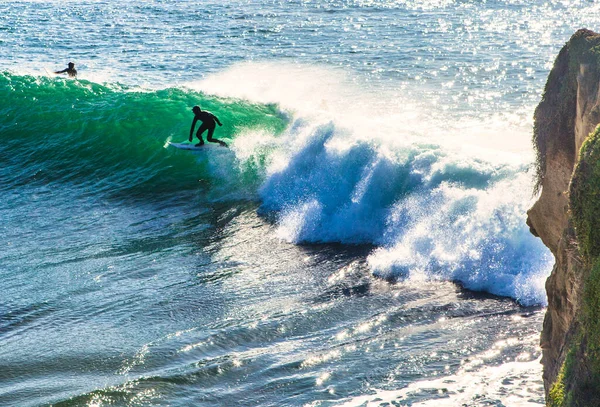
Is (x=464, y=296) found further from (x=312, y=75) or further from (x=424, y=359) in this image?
(x=312, y=75)

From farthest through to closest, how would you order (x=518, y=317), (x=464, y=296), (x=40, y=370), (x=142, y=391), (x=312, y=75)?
(x=312, y=75) < (x=464, y=296) < (x=518, y=317) < (x=40, y=370) < (x=142, y=391)

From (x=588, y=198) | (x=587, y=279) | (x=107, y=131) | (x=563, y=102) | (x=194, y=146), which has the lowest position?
(x=107, y=131)

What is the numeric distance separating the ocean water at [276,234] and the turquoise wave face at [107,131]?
8 centimetres

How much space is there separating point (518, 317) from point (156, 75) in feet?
70.2

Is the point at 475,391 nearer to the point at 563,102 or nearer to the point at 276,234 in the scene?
the point at 563,102

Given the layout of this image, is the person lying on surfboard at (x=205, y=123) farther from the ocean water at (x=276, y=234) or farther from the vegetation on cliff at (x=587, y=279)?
the vegetation on cliff at (x=587, y=279)

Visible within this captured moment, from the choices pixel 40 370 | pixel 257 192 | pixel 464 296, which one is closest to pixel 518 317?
pixel 464 296

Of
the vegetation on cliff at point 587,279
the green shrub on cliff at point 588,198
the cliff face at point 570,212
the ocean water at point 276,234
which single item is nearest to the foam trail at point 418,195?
the ocean water at point 276,234

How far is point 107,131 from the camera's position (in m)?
22.8

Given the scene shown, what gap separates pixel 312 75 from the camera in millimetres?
28953

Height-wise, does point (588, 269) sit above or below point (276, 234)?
above

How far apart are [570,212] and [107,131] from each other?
18904 mm

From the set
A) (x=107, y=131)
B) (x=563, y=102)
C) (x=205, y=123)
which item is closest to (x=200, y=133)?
(x=205, y=123)

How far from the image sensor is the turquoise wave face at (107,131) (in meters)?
20.0
